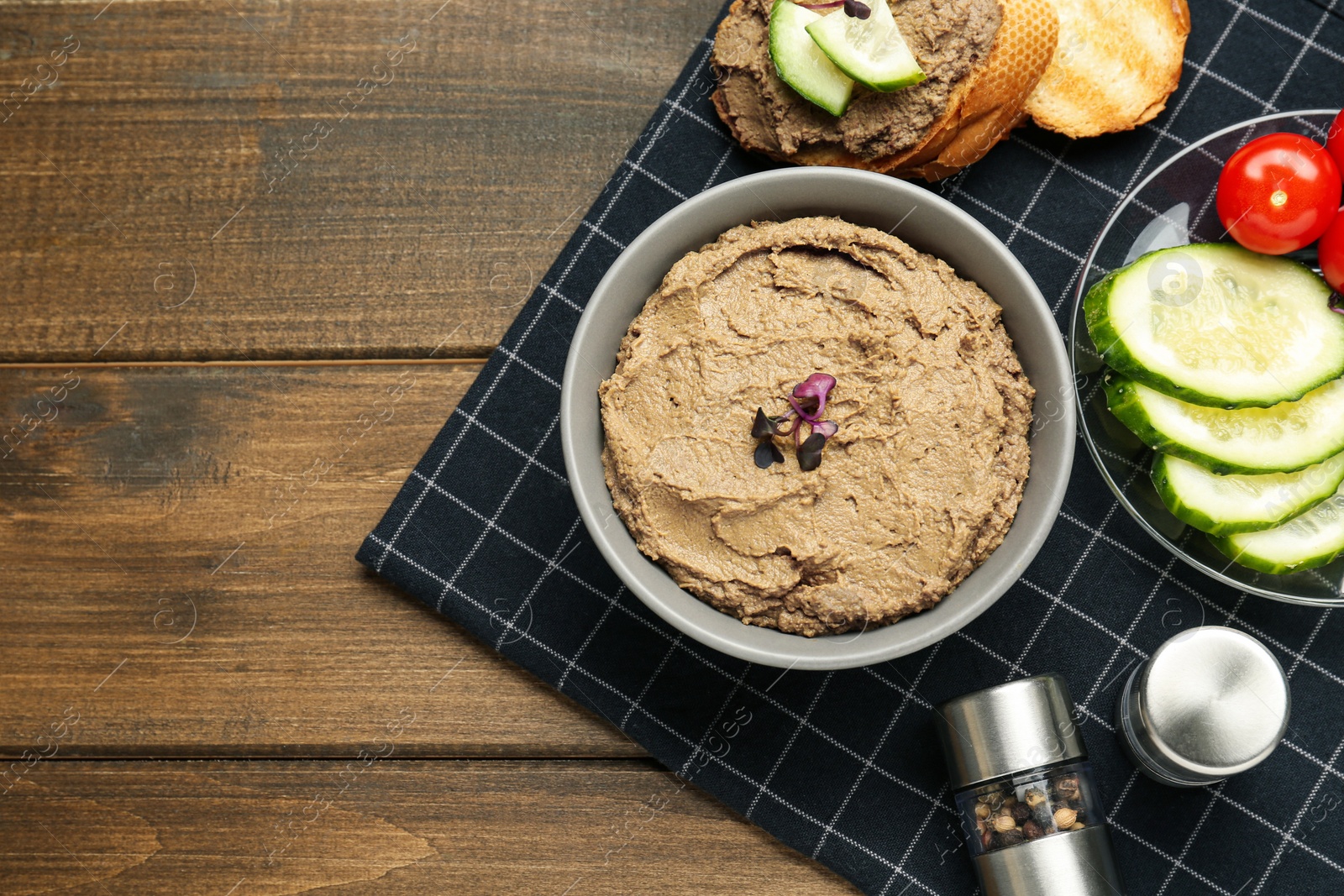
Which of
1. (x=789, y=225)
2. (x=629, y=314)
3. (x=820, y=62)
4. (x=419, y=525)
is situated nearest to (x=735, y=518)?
(x=629, y=314)

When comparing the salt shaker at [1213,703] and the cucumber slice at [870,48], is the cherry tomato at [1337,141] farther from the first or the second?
the salt shaker at [1213,703]

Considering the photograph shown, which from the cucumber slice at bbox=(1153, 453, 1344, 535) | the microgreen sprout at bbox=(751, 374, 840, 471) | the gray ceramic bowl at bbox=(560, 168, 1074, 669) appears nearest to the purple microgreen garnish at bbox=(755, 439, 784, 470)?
the microgreen sprout at bbox=(751, 374, 840, 471)

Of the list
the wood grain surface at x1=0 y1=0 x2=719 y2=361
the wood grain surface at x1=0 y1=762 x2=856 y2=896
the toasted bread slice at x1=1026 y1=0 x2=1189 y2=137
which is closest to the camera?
the toasted bread slice at x1=1026 y1=0 x2=1189 y2=137

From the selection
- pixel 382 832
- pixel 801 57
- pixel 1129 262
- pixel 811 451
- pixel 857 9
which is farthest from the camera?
pixel 382 832

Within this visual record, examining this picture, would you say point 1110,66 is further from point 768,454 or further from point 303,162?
point 303,162

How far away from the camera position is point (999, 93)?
8.02ft

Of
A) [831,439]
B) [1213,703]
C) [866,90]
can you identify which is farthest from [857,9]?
[1213,703]

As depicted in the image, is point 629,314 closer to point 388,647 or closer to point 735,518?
point 735,518

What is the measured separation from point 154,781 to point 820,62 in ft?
9.43

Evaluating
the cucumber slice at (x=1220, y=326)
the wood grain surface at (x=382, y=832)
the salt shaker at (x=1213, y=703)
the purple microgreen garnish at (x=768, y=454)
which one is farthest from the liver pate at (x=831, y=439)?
the wood grain surface at (x=382, y=832)

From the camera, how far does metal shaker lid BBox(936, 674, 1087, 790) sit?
234cm

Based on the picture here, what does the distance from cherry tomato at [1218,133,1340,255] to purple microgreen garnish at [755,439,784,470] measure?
1.39 m

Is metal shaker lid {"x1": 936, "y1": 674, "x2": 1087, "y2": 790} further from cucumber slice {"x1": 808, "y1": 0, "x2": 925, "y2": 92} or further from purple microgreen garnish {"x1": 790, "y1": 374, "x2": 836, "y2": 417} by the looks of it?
cucumber slice {"x1": 808, "y1": 0, "x2": 925, "y2": 92}

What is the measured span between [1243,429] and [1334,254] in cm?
53
